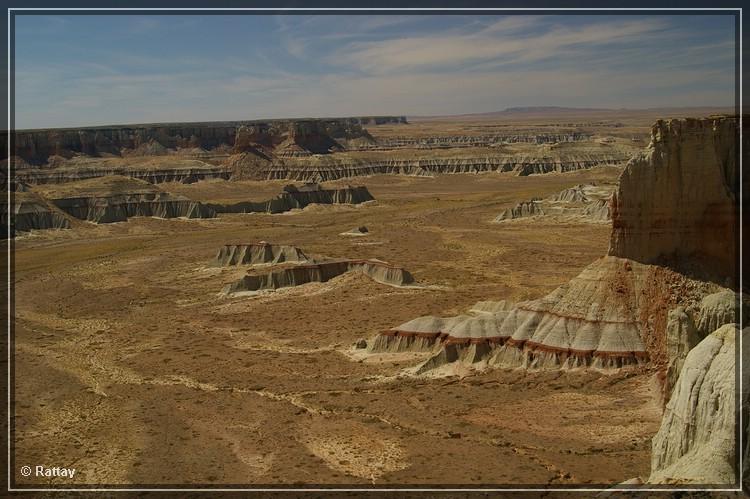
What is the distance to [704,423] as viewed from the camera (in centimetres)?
1475

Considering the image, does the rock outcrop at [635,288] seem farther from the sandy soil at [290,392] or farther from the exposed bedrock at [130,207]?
the exposed bedrock at [130,207]

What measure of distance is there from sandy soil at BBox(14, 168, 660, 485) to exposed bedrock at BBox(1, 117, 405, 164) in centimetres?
10573

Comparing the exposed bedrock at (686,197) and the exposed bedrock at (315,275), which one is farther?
the exposed bedrock at (315,275)

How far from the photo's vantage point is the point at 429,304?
4203cm

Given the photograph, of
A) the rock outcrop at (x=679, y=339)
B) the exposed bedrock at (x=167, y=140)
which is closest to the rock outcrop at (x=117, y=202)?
the exposed bedrock at (x=167, y=140)

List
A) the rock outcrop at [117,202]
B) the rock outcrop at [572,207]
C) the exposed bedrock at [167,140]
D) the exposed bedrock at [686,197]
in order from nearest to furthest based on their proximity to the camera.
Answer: the exposed bedrock at [686,197] < the rock outcrop at [572,207] < the rock outcrop at [117,202] < the exposed bedrock at [167,140]

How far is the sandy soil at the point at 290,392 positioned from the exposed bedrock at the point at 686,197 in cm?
496

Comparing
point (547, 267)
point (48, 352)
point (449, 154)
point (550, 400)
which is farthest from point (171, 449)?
point (449, 154)

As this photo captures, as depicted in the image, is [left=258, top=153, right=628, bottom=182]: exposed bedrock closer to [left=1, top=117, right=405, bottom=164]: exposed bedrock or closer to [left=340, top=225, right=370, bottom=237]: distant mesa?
[left=1, top=117, right=405, bottom=164]: exposed bedrock

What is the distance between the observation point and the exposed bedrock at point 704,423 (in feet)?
45.8

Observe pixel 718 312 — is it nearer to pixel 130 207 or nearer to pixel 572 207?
pixel 572 207

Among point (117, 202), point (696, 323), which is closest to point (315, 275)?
point (696, 323)

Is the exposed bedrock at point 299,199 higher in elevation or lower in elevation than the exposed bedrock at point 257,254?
higher

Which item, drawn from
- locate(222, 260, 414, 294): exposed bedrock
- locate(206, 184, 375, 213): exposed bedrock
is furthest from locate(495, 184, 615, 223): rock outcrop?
locate(222, 260, 414, 294): exposed bedrock
